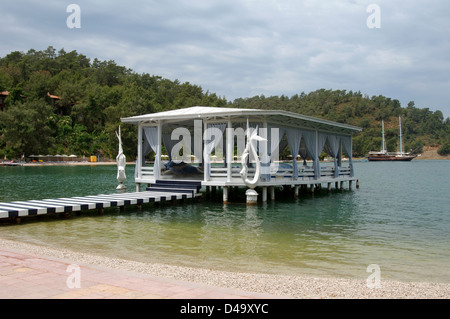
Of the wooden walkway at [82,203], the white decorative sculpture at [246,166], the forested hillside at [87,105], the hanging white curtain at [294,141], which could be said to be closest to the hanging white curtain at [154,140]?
the wooden walkway at [82,203]

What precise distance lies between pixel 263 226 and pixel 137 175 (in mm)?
8668

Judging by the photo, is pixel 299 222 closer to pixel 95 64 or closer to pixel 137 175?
pixel 137 175

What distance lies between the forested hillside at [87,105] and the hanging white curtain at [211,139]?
42.4 m

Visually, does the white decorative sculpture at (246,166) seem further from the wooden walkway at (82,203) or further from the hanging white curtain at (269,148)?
the wooden walkway at (82,203)

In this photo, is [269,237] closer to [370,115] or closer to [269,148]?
[269,148]

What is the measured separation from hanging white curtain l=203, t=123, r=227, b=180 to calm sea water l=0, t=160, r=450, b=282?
1743 millimetres

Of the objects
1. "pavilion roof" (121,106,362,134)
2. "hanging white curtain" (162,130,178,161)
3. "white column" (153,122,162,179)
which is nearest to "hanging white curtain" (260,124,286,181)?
"pavilion roof" (121,106,362,134)

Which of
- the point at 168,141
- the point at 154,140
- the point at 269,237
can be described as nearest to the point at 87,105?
the point at 168,141

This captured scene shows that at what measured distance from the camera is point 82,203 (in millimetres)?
12906

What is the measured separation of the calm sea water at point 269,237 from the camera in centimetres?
740

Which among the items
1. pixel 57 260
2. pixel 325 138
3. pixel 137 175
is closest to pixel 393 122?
pixel 325 138

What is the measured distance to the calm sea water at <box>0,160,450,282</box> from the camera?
24.3 feet

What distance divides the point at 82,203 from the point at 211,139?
5927 millimetres

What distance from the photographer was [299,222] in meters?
12.5
